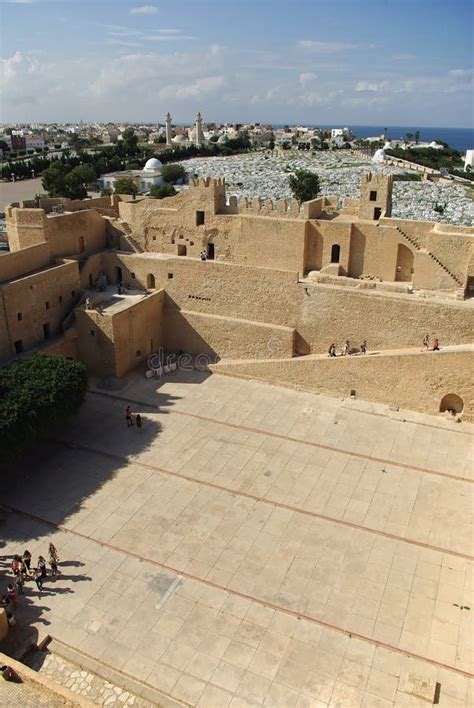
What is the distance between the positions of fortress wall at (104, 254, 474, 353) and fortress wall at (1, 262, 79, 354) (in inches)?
110

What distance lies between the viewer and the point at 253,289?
2003 centimetres

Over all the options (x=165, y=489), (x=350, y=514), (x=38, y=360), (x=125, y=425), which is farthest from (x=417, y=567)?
(x=38, y=360)

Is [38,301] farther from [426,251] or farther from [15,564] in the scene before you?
[426,251]

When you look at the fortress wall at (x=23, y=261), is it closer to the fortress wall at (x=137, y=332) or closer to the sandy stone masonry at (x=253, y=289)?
the sandy stone masonry at (x=253, y=289)

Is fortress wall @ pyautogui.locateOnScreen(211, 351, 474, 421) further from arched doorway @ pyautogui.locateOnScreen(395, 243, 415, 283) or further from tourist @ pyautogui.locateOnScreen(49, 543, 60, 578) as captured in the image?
tourist @ pyautogui.locateOnScreen(49, 543, 60, 578)

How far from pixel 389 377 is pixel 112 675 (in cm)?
1132

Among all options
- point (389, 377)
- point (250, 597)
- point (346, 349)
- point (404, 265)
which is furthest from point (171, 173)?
point (250, 597)

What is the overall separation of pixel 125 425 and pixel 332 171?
70.2 meters

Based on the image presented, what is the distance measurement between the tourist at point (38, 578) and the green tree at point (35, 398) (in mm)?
3034

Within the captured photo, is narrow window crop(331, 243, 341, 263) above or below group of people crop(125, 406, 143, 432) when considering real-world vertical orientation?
above

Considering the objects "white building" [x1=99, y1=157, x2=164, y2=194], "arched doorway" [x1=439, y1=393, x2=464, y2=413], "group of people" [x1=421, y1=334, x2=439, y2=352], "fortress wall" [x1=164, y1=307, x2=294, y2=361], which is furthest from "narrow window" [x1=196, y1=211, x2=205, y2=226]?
"white building" [x1=99, y1=157, x2=164, y2=194]

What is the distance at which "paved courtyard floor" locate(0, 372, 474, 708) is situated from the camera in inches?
379

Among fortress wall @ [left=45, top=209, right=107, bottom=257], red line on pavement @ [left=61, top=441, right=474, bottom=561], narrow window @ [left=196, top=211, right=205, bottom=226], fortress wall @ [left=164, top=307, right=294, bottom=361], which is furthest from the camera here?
narrow window @ [left=196, top=211, right=205, bottom=226]

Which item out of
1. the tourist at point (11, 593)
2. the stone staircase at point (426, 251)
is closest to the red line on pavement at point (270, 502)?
the tourist at point (11, 593)
